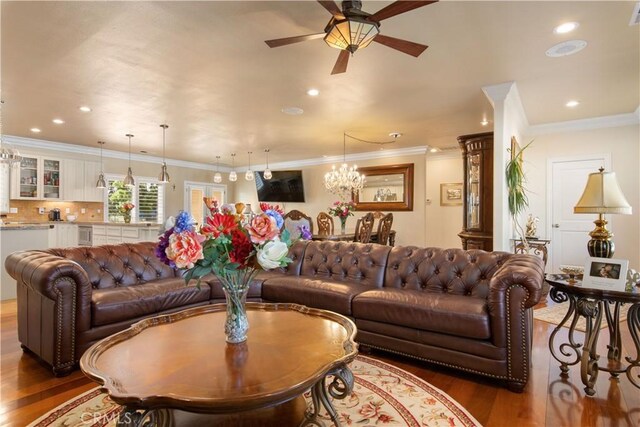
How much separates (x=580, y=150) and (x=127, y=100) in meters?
6.90

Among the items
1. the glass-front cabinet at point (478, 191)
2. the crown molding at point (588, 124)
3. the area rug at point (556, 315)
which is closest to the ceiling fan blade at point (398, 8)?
the glass-front cabinet at point (478, 191)

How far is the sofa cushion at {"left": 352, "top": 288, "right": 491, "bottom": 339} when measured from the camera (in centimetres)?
242

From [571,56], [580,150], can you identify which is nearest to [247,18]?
[571,56]

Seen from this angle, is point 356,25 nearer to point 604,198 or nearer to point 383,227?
point 604,198

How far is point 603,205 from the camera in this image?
99.2 inches

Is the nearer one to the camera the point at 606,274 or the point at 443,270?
the point at 606,274

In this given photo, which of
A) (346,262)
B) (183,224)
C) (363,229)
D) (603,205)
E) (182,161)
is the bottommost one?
(346,262)

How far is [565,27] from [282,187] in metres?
7.67

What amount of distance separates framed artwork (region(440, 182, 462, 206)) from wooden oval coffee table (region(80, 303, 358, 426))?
7.24m

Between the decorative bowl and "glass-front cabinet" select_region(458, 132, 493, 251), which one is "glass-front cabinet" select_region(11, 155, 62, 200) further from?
the decorative bowl

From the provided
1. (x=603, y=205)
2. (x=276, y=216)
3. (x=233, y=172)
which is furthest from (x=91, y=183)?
(x=603, y=205)

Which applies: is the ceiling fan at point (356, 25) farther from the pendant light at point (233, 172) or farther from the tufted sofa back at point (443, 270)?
the pendant light at point (233, 172)

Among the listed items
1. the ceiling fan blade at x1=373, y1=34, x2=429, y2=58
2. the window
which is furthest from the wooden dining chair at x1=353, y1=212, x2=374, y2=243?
the window

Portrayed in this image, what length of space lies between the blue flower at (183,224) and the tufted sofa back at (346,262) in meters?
2.26
